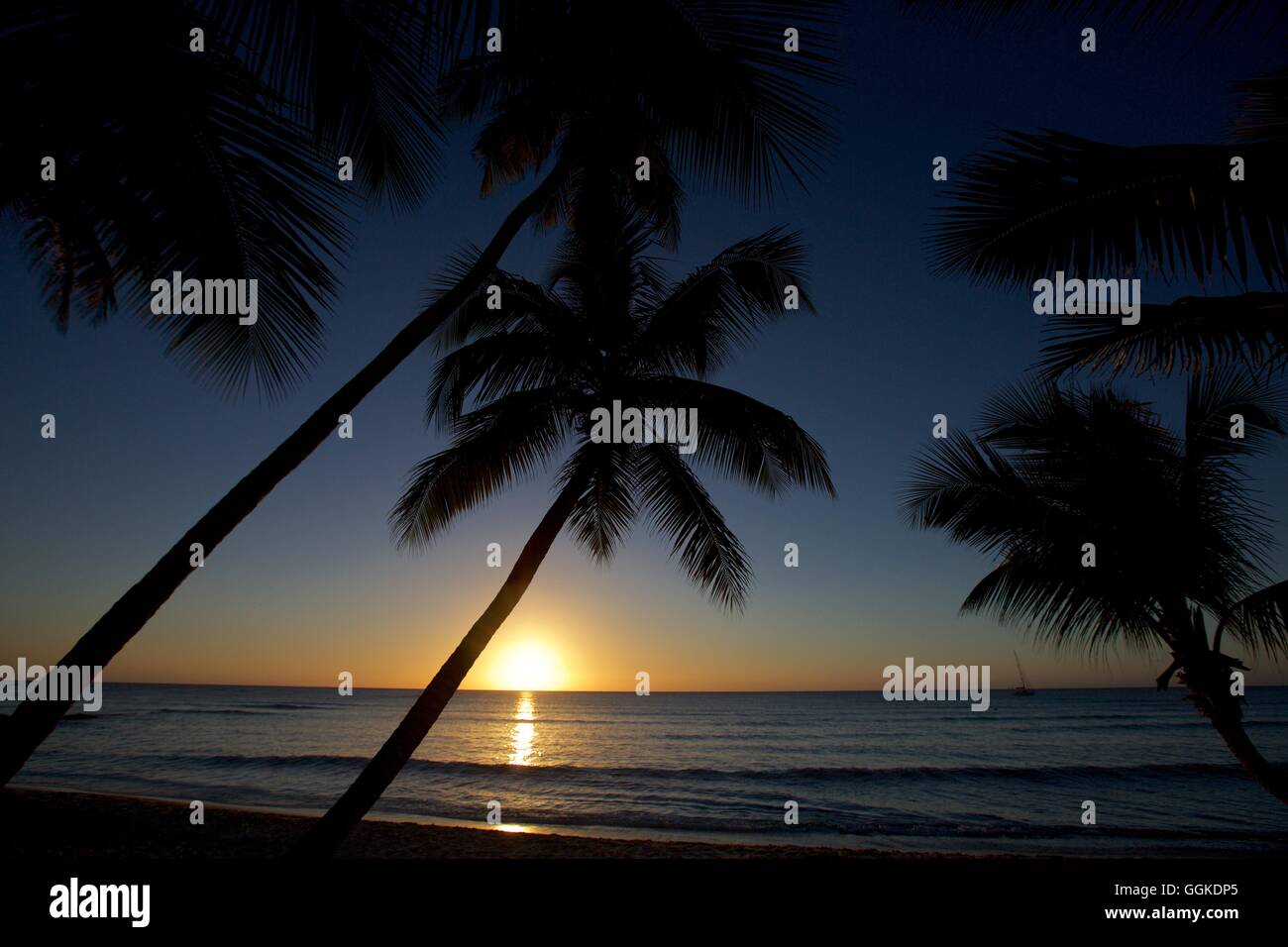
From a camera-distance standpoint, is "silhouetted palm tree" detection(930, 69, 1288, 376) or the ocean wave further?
the ocean wave

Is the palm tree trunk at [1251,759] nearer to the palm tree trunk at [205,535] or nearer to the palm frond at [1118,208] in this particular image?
the palm frond at [1118,208]

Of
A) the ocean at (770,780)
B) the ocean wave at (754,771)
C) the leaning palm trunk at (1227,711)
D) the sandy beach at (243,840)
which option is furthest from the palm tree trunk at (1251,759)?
the ocean wave at (754,771)

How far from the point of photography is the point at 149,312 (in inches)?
138

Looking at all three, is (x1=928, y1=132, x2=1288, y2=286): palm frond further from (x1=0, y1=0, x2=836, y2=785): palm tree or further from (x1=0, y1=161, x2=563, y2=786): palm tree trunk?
(x1=0, y1=161, x2=563, y2=786): palm tree trunk

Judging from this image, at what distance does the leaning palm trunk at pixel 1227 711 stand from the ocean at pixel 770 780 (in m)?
8.30

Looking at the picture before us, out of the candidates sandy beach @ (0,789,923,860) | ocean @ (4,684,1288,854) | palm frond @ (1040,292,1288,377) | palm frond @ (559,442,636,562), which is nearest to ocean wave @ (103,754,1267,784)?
ocean @ (4,684,1288,854)

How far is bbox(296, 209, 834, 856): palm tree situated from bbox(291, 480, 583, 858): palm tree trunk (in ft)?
2.38

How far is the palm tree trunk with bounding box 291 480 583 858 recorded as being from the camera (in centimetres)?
410

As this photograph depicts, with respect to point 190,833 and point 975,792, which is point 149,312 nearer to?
point 190,833

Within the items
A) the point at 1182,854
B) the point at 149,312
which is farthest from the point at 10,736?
the point at 1182,854

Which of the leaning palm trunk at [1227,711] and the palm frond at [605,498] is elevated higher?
the palm frond at [605,498]

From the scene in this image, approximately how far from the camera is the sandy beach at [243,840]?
960 cm
